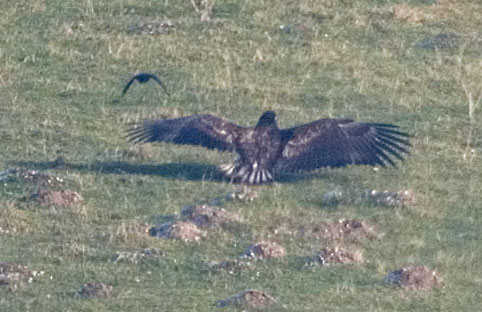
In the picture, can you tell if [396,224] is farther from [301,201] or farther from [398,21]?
[398,21]

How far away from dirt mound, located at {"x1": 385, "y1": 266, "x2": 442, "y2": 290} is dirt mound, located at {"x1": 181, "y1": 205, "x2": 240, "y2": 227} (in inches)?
81.9

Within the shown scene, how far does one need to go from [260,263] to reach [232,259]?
0.88ft

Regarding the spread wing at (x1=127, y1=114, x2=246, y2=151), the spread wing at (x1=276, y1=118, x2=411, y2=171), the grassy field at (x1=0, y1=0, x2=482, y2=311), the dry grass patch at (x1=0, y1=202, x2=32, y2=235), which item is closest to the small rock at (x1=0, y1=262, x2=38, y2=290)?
the grassy field at (x1=0, y1=0, x2=482, y2=311)

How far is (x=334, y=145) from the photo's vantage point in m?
15.9

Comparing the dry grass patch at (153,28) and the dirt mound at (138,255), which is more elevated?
the dry grass patch at (153,28)

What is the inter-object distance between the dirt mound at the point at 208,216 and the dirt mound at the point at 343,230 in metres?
0.75

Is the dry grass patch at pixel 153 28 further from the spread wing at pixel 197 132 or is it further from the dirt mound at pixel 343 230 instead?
the dirt mound at pixel 343 230

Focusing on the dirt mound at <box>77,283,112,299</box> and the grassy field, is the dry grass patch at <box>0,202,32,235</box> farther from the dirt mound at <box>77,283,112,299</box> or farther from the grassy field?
the dirt mound at <box>77,283,112,299</box>

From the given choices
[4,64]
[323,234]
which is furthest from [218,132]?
[4,64]

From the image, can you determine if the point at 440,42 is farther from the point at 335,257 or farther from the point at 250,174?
the point at 335,257

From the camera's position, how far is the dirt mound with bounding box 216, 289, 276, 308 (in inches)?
483

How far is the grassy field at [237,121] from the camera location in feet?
43.1

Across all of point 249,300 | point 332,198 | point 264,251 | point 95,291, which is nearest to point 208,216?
point 264,251

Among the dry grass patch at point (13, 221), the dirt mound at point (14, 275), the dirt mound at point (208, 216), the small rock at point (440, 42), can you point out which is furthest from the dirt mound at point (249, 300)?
the small rock at point (440, 42)
